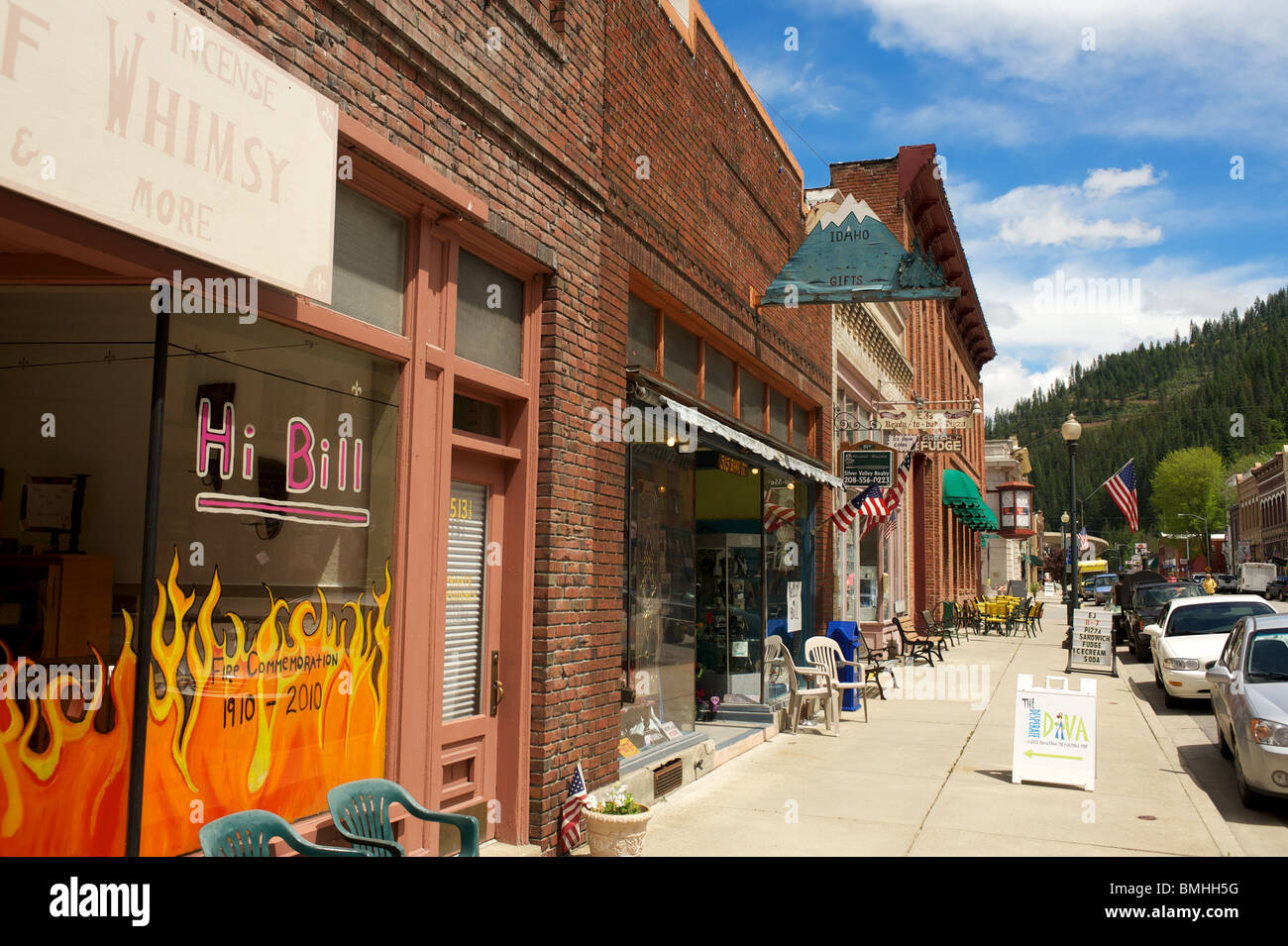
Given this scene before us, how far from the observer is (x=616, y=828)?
636cm

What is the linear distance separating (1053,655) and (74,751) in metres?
23.6

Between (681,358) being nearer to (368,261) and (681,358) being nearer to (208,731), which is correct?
(368,261)

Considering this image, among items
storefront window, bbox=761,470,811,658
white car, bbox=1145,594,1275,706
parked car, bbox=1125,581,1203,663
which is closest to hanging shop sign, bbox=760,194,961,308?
storefront window, bbox=761,470,811,658

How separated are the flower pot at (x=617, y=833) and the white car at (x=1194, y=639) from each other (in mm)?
10596

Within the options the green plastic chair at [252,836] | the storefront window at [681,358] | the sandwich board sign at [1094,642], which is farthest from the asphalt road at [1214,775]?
the green plastic chair at [252,836]

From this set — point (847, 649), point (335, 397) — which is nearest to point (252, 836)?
point (335, 397)

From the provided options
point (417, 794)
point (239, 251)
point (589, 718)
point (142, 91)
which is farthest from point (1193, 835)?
point (142, 91)

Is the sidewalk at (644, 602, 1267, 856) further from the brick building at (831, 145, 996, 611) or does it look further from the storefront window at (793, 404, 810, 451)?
the brick building at (831, 145, 996, 611)

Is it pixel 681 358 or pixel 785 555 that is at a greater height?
pixel 681 358

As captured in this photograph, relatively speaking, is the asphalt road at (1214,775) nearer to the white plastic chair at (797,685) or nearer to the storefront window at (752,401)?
the white plastic chair at (797,685)

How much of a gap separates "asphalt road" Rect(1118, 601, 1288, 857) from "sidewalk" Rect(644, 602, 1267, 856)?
13cm

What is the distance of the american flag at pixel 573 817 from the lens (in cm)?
661

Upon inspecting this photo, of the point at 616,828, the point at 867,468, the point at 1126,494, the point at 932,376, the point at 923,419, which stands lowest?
the point at 616,828

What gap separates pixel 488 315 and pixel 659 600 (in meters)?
3.95
